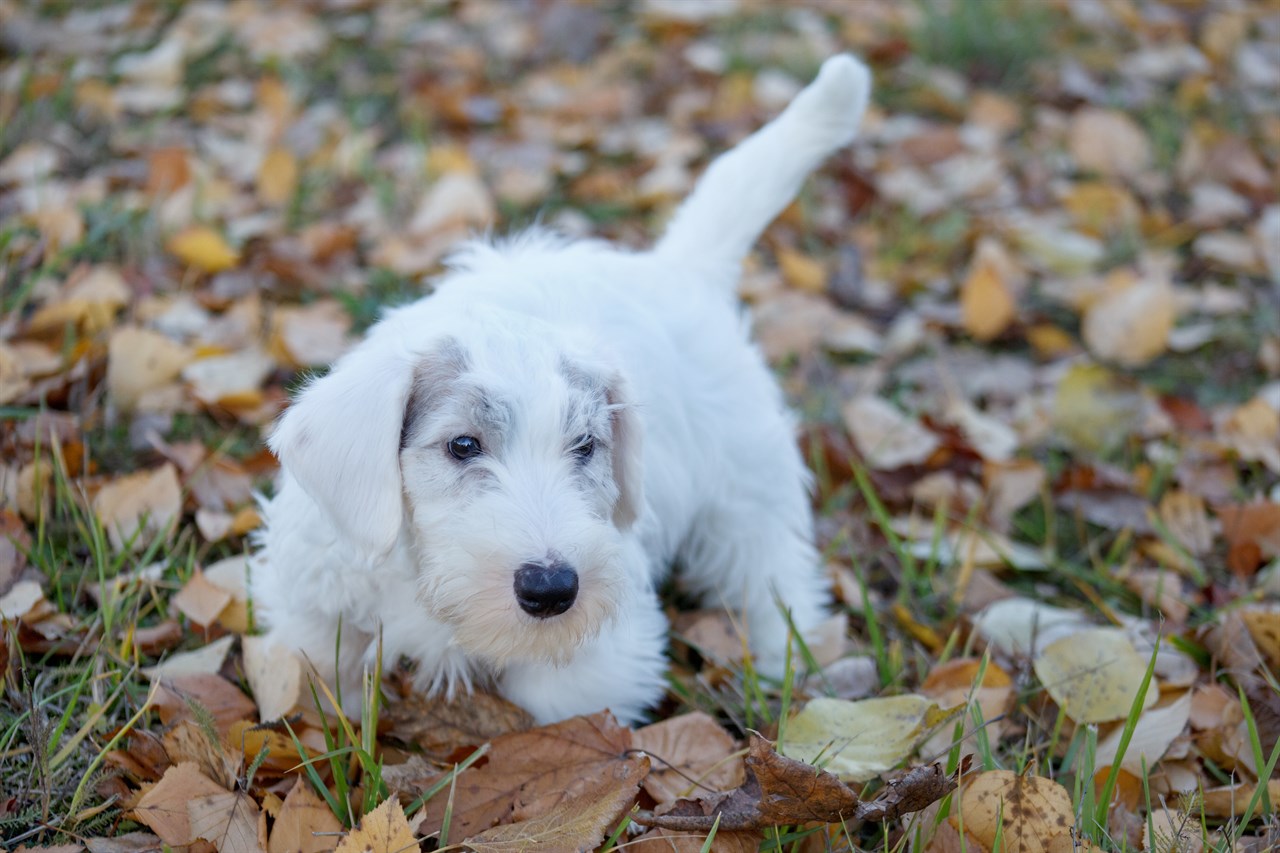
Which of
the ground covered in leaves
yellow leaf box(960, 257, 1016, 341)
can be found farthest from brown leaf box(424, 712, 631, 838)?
yellow leaf box(960, 257, 1016, 341)

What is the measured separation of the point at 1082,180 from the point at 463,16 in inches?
126

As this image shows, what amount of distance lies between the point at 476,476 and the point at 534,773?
59cm

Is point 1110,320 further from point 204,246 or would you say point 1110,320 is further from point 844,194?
point 204,246

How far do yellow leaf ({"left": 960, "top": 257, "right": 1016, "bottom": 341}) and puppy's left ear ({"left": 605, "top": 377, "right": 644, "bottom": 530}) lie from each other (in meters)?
2.22

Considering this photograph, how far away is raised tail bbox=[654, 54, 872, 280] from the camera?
299 cm

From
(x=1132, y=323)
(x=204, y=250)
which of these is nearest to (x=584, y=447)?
(x=204, y=250)

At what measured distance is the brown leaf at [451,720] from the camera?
2.31 meters

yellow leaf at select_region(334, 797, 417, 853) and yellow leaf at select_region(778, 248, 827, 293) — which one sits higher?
yellow leaf at select_region(334, 797, 417, 853)

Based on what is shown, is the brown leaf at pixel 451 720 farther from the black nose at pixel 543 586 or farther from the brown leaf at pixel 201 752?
the black nose at pixel 543 586

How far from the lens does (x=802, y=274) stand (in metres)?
4.32

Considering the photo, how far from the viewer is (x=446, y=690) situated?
2.39 meters

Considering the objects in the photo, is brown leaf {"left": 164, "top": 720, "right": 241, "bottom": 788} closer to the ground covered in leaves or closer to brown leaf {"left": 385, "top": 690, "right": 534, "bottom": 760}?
the ground covered in leaves

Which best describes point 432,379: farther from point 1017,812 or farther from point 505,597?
point 1017,812

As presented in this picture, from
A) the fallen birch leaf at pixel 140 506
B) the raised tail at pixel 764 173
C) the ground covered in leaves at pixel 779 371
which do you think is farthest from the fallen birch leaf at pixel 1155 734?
the fallen birch leaf at pixel 140 506
